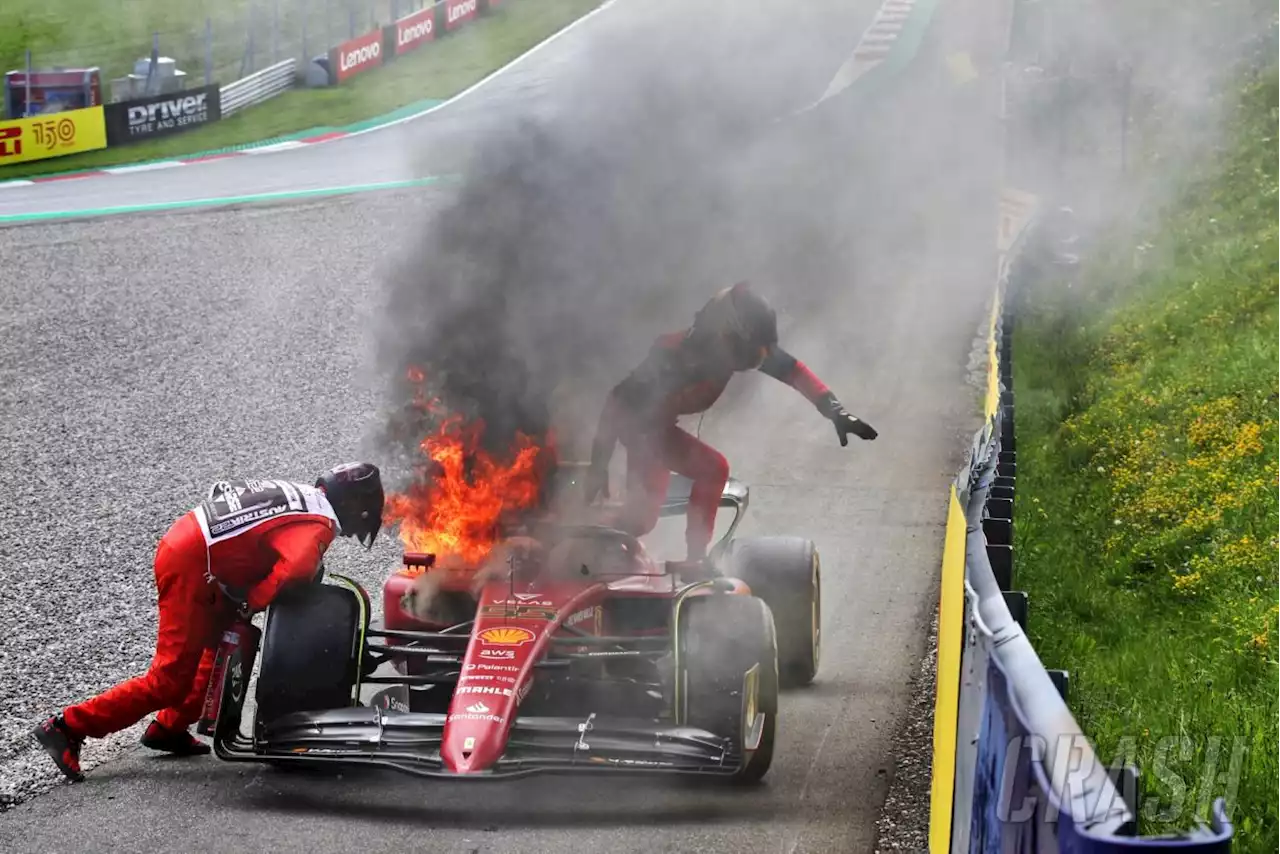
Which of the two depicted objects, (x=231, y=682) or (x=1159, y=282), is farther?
Result: (x=1159, y=282)

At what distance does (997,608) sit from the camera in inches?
214

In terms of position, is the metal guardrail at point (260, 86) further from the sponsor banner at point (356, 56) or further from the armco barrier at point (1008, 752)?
the armco barrier at point (1008, 752)

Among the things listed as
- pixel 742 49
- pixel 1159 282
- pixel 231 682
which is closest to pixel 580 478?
pixel 231 682

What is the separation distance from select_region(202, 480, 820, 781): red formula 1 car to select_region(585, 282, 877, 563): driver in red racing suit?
55cm

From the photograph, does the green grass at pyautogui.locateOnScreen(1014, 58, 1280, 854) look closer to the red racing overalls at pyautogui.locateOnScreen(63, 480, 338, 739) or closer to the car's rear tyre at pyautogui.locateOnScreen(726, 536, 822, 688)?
the car's rear tyre at pyautogui.locateOnScreen(726, 536, 822, 688)

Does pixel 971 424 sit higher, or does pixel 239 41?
pixel 239 41

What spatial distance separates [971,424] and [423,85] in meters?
24.5

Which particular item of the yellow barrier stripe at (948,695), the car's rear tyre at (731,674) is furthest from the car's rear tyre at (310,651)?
the yellow barrier stripe at (948,695)

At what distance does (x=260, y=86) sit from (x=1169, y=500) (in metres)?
28.0

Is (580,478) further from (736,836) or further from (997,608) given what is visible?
(997,608)

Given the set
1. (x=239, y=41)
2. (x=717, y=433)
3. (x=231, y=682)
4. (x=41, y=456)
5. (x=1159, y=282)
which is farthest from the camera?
(x=239, y=41)

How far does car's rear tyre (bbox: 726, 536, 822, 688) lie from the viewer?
8.69 metres

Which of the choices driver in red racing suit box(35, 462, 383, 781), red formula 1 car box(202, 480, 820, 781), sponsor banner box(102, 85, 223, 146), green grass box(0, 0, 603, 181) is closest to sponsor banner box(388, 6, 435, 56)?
green grass box(0, 0, 603, 181)

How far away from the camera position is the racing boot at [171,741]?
25.3ft
